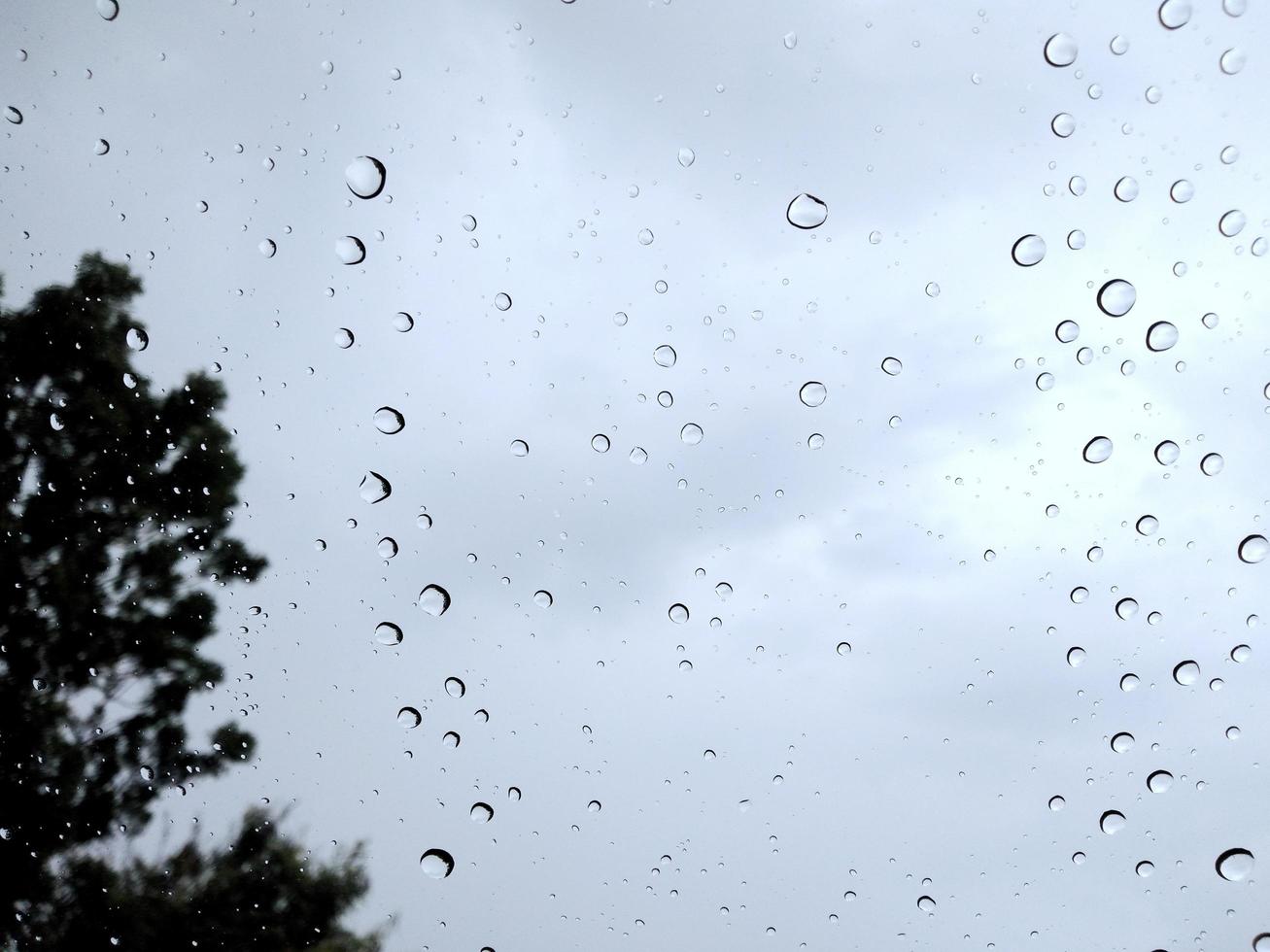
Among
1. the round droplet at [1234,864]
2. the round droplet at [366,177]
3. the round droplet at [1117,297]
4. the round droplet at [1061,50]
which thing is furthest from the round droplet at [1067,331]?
the round droplet at [366,177]

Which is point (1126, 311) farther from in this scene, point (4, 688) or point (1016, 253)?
point (4, 688)

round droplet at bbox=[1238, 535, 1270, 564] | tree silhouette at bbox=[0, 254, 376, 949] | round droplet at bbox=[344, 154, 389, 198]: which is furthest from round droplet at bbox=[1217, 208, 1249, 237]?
tree silhouette at bbox=[0, 254, 376, 949]

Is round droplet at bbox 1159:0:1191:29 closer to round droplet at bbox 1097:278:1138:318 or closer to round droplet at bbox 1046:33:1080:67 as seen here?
round droplet at bbox 1046:33:1080:67

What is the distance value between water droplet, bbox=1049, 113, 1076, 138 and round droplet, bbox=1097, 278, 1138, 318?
402 mm

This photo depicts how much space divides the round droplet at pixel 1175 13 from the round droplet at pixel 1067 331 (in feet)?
2.30

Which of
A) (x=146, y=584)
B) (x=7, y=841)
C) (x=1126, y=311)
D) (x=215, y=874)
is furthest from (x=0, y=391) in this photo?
(x=1126, y=311)

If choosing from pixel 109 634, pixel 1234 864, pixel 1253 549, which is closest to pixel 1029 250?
pixel 1253 549

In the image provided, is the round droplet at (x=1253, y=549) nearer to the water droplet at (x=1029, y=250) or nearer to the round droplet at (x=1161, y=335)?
the round droplet at (x=1161, y=335)

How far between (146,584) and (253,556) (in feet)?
2.25

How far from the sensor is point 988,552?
86.9 inches

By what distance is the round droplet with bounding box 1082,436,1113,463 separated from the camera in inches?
77.2

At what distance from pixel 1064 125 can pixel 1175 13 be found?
0.97 ft

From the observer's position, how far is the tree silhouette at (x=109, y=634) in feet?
7.72

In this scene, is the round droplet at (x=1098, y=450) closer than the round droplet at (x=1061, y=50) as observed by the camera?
No
